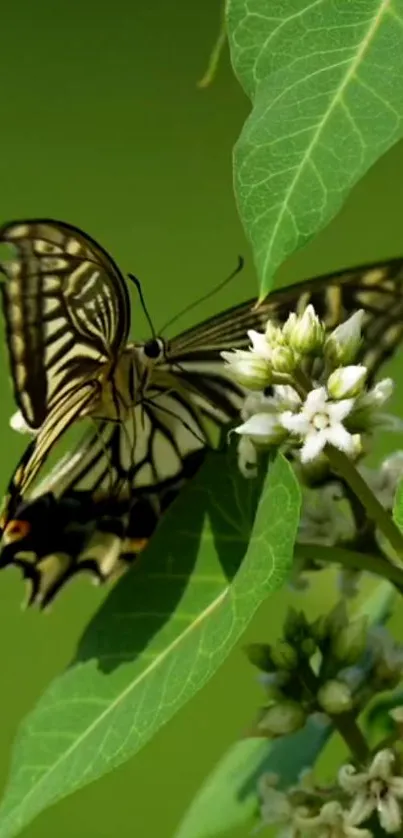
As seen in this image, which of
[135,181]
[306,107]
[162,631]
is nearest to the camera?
[306,107]

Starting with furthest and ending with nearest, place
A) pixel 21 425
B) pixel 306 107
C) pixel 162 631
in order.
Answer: pixel 21 425, pixel 162 631, pixel 306 107

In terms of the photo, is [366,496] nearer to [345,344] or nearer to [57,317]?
[345,344]

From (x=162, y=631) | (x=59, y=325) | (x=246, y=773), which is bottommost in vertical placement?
(x=246, y=773)

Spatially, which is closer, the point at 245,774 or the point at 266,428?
the point at 266,428

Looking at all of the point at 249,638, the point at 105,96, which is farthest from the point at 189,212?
the point at 249,638

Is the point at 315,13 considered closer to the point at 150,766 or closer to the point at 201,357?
the point at 201,357

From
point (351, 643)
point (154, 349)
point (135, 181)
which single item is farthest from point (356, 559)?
point (135, 181)

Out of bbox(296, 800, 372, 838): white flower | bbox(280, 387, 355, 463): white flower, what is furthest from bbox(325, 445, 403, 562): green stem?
bbox(296, 800, 372, 838): white flower
